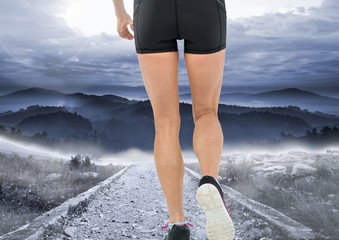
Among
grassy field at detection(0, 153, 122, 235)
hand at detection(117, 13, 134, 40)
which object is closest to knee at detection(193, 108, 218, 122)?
hand at detection(117, 13, 134, 40)

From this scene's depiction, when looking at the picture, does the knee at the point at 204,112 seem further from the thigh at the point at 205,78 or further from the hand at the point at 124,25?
the hand at the point at 124,25

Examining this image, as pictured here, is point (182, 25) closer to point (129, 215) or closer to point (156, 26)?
point (156, 26)

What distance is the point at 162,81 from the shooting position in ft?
8.81

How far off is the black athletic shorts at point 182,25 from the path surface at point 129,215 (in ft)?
5.65

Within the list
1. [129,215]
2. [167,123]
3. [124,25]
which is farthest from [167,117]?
[129,215]

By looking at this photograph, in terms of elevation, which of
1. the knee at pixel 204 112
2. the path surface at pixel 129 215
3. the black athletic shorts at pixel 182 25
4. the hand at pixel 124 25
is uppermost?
the hand at pixel 124 25

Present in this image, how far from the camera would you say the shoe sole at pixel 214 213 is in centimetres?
243

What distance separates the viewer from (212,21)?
265 cm

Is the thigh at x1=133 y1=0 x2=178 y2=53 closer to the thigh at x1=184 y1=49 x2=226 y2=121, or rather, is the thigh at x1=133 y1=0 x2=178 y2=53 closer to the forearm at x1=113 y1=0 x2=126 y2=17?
the thigh at x1=184 y1=49 x2=226 y2=121

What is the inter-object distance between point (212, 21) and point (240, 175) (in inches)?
128

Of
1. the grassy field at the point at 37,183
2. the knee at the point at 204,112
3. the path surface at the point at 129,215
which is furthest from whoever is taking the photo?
the grassy field at the point at 37,183

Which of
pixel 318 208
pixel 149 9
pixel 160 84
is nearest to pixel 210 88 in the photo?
pixel 160 84

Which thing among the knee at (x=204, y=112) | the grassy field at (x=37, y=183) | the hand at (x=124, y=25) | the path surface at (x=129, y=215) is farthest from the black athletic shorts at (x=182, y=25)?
the grassy field at (x=37, y=183)

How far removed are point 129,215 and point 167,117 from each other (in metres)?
1.92
